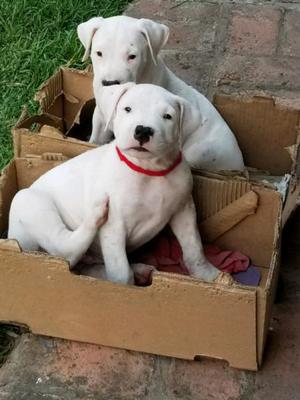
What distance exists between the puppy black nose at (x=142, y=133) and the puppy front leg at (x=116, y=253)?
1.27 feet

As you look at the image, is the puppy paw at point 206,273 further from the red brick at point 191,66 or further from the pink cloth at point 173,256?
the red brick at point 191,66

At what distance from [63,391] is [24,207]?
0.67 meters

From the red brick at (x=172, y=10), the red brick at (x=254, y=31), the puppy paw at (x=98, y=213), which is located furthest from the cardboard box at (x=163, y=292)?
the red brick at (x=172, y=10)

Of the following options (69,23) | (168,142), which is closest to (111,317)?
(168,142)

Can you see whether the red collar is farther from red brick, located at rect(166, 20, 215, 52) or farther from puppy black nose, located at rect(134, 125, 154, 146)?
red brick, located at rect(166, 20, 215, 52)

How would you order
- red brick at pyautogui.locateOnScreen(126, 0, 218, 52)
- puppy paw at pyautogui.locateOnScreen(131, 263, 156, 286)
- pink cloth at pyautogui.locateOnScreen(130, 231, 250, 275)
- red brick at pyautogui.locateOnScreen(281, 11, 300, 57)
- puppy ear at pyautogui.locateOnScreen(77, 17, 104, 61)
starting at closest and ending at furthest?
puppy paw at pyautogui.locateOnScreen(131, 263, 156, 286) < pink cloth at pyautogui.locateOnScreen(130, 231, 250, 275) < puppy ear at pyautogui.locateOnScreen(77, 17, 104, 61) < red brick at pyautogui.locateOnScreen(281, 11, 300, 57) < red brick at pyautogui.locateOnScreen(126, 0, 218, 52)

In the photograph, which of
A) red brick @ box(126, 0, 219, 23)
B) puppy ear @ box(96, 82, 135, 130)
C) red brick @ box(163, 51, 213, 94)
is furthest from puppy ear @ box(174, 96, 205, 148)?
red brick @ box(126, 0, 219, 23)

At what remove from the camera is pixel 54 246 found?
9.22 ft

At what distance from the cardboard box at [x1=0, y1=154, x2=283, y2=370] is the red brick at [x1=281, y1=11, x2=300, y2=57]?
1.91m

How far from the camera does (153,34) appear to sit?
10.2ft

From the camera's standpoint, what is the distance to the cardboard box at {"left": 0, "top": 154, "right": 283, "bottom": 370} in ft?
7.99

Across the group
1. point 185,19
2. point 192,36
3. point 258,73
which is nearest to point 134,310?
point 258,73

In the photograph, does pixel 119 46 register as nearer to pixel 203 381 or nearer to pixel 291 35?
pixel 203 381

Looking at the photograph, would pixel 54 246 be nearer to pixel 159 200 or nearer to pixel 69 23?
pixel 159 200
